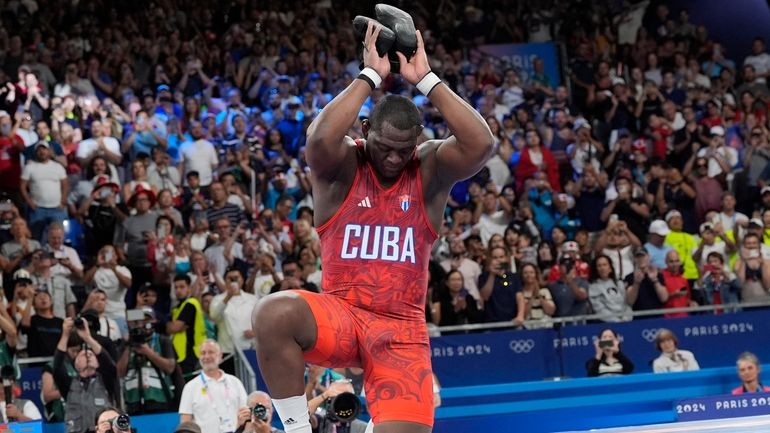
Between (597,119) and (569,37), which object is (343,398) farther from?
(569,37)

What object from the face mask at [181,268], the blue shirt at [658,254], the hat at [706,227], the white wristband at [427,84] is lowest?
the white wristband at [427,84]

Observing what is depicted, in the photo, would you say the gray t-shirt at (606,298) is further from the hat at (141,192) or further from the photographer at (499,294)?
the hat at (141,192)

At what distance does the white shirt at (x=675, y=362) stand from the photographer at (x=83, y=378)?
5.21m

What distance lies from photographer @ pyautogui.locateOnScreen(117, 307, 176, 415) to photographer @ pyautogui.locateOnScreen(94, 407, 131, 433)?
1.79 m

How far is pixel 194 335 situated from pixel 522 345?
3282mm

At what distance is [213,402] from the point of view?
10.2 metres

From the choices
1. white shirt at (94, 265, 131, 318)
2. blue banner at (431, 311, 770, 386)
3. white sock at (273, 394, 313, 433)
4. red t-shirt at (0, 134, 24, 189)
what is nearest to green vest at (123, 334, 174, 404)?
white shirt at (94, 265, 131, 318)

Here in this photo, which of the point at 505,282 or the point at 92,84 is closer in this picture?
the point at 505,282

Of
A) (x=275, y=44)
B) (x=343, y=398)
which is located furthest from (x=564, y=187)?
(x=343, y=398)

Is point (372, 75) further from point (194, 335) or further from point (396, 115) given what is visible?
point (194, 335)

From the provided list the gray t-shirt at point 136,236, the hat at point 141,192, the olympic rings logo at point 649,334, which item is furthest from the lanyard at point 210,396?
the olympic rings logo at point 649,334

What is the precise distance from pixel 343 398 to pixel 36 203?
8.32 meters

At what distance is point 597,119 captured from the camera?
1702 centimetres

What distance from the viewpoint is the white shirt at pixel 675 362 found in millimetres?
11961
